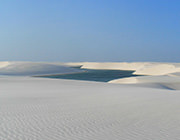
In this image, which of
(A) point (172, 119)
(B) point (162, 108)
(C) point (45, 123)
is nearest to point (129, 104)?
(B) point (162, 108)

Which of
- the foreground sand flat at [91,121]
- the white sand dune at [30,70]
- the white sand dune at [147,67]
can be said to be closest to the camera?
the foreground sand flat at [91,121]

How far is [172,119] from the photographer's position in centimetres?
484

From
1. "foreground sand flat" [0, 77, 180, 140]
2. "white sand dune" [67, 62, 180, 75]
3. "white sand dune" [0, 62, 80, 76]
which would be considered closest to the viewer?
"foreground sand flat" [0, 77, 180, 140]

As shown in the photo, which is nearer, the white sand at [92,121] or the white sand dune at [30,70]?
the white sand at [92,121]

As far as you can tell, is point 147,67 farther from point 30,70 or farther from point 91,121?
point 91,121

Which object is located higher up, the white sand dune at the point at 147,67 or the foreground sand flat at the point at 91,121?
the white sand dune at the point at 147,67

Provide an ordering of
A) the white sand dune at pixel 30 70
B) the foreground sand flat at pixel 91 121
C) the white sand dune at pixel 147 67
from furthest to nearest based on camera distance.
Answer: the white sand dune at pixel 147 67 → the white sand dune at pixel 30 70 → the foreground sand flat at pixel 91 121

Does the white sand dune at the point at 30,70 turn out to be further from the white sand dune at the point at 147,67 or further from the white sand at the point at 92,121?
the white sand at the point at 92,121

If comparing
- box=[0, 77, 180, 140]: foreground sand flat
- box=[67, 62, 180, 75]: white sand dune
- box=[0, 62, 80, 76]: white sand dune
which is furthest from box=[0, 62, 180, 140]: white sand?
box=[0, 62, 80, 76]: white sand dune

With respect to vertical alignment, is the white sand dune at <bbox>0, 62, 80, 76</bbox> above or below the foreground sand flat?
above

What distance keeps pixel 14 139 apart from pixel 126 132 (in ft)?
5.51

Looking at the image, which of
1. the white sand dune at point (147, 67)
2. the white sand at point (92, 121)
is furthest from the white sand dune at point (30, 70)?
the white sand at point (92, 121)

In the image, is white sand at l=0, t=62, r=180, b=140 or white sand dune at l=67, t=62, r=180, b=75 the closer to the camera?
white sand at l=0, t=62, r=180, b=140

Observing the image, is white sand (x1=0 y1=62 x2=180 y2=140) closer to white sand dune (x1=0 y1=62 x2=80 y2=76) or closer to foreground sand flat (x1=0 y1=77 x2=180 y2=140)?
foreground sand flat (x1=0 y1=77 x2=180 y2=140)
